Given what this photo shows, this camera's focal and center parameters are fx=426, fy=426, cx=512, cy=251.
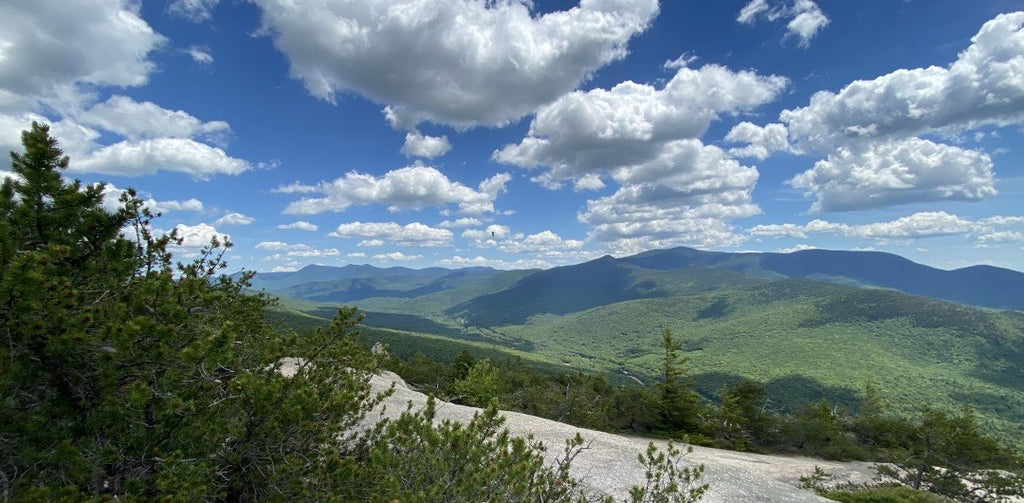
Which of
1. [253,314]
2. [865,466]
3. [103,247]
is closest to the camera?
[103,247]

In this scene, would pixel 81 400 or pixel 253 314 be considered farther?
pixel 253 314

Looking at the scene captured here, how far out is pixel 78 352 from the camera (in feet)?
16.0

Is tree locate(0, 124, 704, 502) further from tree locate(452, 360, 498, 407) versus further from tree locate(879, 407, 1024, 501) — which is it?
tree locate(879, 407, 1024, 501)

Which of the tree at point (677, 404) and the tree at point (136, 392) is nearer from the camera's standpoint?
the tree at point (136, 392)

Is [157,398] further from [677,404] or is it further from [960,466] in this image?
[960,466]

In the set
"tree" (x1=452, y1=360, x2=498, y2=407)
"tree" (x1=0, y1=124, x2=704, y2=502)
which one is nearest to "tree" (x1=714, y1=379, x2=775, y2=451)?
"tree" (x1=452, y1=360, x2=498, y2=407)

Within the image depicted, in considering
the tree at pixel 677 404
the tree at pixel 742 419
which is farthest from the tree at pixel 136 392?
the tree at pixel 742 419

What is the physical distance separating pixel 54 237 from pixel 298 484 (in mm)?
5044

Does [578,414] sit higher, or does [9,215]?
[9,215]

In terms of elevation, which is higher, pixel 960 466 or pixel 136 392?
pixel 136 392

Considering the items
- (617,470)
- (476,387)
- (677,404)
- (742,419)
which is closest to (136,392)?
(617,470)

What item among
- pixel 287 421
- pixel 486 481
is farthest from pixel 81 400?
pixel 486 481

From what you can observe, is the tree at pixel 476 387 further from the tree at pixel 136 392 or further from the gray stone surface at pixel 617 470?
the tree at pixel 136 392

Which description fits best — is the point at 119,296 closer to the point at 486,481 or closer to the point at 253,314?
the point at 486,481
